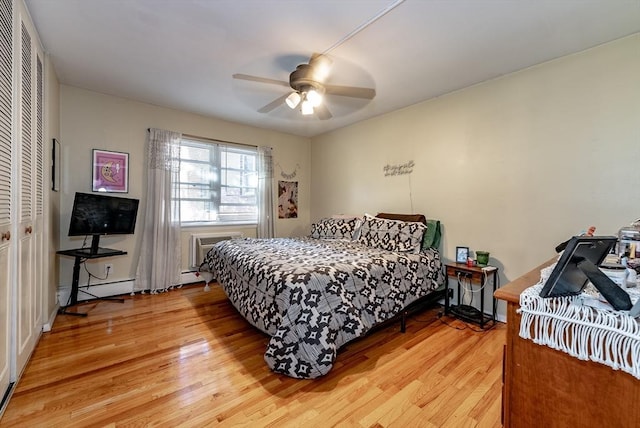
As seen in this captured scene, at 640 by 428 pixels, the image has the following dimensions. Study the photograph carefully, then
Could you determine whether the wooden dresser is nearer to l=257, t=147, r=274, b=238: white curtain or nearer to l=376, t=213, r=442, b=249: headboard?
l=376, t=213, r=442, b=249: headboard

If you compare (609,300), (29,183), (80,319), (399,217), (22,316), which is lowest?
(80,319)

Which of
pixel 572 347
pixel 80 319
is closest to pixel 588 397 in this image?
pixel 572 347

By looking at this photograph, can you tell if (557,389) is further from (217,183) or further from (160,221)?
(217,183)

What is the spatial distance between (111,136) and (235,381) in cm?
332

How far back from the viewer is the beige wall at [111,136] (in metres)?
3.12

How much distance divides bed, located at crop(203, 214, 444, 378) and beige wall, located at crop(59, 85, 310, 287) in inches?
48.7

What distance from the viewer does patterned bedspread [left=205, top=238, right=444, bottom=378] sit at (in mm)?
1788

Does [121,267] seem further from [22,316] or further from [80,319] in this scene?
[22,316]

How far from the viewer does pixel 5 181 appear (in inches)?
60.3

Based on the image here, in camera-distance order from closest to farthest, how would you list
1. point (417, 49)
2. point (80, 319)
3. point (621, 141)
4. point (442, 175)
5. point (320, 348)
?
point (320, 348)
point (621, 141)
point (417, 49)
point (80, 319)
point (442, 175)

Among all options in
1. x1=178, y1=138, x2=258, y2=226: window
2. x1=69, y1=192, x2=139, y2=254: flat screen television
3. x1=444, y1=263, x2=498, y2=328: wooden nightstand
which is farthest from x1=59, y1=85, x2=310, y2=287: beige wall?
x1=444, y1=263, x2=498, y2=328: wooden nightstand

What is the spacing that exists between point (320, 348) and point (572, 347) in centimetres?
130

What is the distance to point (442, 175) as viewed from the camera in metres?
3.18

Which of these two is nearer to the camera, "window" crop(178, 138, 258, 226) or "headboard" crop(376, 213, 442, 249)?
"headboard" crop(376, 213, 442, 249)
